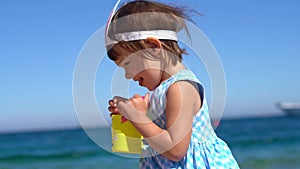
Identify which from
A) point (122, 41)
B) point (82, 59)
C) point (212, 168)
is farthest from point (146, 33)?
point (212, 168)

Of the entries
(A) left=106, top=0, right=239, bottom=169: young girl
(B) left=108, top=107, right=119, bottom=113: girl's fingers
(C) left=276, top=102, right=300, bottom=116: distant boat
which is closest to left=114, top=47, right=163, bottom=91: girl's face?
(A) left=106, top=0, right=239, bottom=169: young girl

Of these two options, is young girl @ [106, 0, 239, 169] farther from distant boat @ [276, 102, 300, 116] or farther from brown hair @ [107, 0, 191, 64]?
distant boat @ [276, 102, 300, 116]

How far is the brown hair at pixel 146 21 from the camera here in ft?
5.02

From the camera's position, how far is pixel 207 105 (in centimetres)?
161

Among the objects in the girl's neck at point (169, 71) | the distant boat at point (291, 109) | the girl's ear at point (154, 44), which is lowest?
the distant boat at point (291, 109)

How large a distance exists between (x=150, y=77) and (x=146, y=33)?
13 cm

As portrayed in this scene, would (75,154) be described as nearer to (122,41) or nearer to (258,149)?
(258,149)

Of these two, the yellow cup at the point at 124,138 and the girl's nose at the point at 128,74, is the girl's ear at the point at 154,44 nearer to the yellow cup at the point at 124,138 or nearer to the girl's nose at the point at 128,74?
the girl's nose at the point at 128,74

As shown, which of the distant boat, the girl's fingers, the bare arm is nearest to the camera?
the bare arm

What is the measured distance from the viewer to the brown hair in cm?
153

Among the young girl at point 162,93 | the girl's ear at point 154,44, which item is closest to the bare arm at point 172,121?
the young girl at point 162,93

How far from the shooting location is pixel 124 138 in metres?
1.59

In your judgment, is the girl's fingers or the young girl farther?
the girl's fingers

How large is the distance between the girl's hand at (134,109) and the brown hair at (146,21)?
0.15 meters
